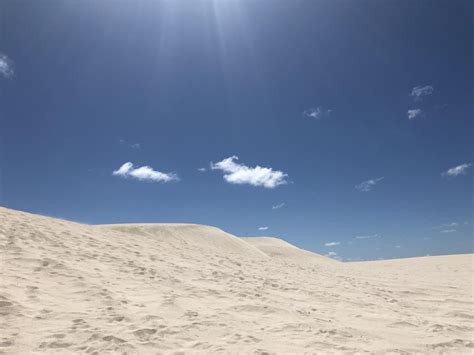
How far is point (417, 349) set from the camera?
5.47 meters

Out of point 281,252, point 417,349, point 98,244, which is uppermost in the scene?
point 281,252

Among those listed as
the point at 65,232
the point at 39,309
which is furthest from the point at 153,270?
the point at 65,232

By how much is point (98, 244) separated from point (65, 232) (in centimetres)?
163

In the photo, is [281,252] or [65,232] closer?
[65,232]

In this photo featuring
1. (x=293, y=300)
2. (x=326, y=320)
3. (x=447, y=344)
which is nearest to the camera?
(x=447, y=344)

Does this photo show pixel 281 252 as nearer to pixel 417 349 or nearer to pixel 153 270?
pixel 153 270

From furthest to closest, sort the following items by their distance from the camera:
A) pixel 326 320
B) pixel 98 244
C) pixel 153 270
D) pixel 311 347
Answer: pixel 98 244 → pixel 153 270 → pixel 326 320 → pixel 311 347

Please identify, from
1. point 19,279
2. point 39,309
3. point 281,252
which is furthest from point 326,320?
point 281,252

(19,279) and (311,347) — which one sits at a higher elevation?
(19,279)

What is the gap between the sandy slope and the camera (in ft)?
17.0

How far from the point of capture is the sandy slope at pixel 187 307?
5.18 m

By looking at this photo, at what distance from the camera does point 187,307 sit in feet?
22.3

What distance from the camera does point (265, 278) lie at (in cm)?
1084

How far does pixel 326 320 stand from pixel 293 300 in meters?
1.54
